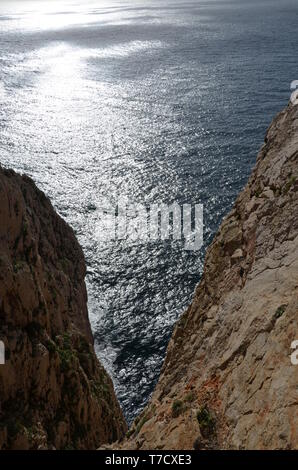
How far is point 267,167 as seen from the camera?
24.0 m

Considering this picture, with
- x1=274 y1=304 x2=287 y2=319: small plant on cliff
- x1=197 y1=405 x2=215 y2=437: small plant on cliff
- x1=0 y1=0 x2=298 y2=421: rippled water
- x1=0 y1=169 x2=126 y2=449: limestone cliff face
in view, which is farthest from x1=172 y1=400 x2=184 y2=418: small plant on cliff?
x1=0 y1=0 x2=298 y2=421: rippled water

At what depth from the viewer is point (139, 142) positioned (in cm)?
10094

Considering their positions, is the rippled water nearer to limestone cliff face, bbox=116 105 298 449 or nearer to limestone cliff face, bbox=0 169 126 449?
Result: limestone cliff face, bbox=0 169 126 449

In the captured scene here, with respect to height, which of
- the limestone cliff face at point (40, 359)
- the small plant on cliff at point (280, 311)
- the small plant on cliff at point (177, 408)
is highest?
the small plant on cliff at point (280, 311)

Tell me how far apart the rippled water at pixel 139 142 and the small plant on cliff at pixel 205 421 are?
36.0 metres

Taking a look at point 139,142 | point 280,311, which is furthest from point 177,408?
point 139,142

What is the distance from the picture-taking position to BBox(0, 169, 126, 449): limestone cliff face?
25562mm

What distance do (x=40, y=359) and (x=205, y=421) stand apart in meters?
15.2

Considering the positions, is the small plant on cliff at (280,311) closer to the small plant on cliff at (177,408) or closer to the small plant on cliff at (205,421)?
the small plant on cliff at (205,421)

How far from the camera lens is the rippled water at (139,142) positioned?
60.3 meters

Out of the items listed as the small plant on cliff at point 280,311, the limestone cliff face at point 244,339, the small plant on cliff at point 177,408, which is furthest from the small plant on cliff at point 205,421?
the small plant on cliff at point 280,311

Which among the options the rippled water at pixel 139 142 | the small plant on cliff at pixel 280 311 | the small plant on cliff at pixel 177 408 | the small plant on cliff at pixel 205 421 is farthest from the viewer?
the rippled water at pixel 139 142
